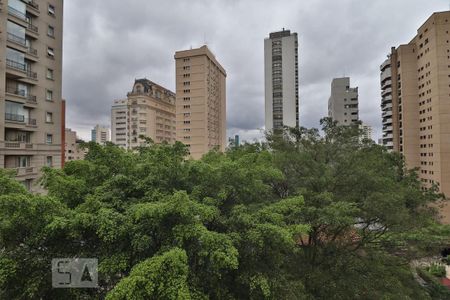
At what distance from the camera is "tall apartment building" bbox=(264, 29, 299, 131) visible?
5897cm

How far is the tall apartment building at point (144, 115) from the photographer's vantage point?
68.1m

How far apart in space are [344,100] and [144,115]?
51.5 meters

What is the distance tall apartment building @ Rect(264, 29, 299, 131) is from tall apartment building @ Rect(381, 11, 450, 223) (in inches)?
765

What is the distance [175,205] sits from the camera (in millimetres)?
5309

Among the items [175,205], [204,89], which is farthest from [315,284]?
[204,89]

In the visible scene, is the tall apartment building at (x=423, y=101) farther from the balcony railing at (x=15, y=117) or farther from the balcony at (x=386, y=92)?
the balcony railing at (x=15, y=117)

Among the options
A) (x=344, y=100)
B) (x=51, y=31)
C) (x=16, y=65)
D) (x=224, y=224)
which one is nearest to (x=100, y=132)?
(x=344, y=100)

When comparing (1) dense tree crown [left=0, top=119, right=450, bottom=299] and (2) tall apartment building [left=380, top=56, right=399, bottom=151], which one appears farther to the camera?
(2) tall apartment building [left=380, top=56, right=399, bottom=151]

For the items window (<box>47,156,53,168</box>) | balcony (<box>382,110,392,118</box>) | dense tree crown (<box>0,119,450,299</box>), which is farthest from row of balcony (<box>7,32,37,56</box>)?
balcony (<box>382,110,392,118</box>)

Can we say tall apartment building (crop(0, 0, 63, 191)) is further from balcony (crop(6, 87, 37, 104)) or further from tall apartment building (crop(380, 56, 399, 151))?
tall apartment building (crop(380, 56, 399, 151))

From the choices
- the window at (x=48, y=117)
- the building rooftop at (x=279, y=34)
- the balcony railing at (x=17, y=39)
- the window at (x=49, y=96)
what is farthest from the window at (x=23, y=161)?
the building rooftop at (x=279, y=34)

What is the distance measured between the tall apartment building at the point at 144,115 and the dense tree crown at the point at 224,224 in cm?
5680

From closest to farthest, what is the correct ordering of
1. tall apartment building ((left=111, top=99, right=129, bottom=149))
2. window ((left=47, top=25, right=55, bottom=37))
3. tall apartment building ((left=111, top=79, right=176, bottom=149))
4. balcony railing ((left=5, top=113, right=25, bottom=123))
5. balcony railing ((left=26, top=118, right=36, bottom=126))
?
1. balcony railing ((left=5, top=113, right=25, bottom=123))
2. balcony railing ((left=26, top=118, right=36, bottom=126))
3. window ((left=47, top=25, right=55, bottom=37))
4. tall apartment building ((left=111, top=79, right=176, bottom=149))
5. tall apartment building ((left=111, top=99, right=129, bottom=149))

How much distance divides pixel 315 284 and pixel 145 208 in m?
6.78
